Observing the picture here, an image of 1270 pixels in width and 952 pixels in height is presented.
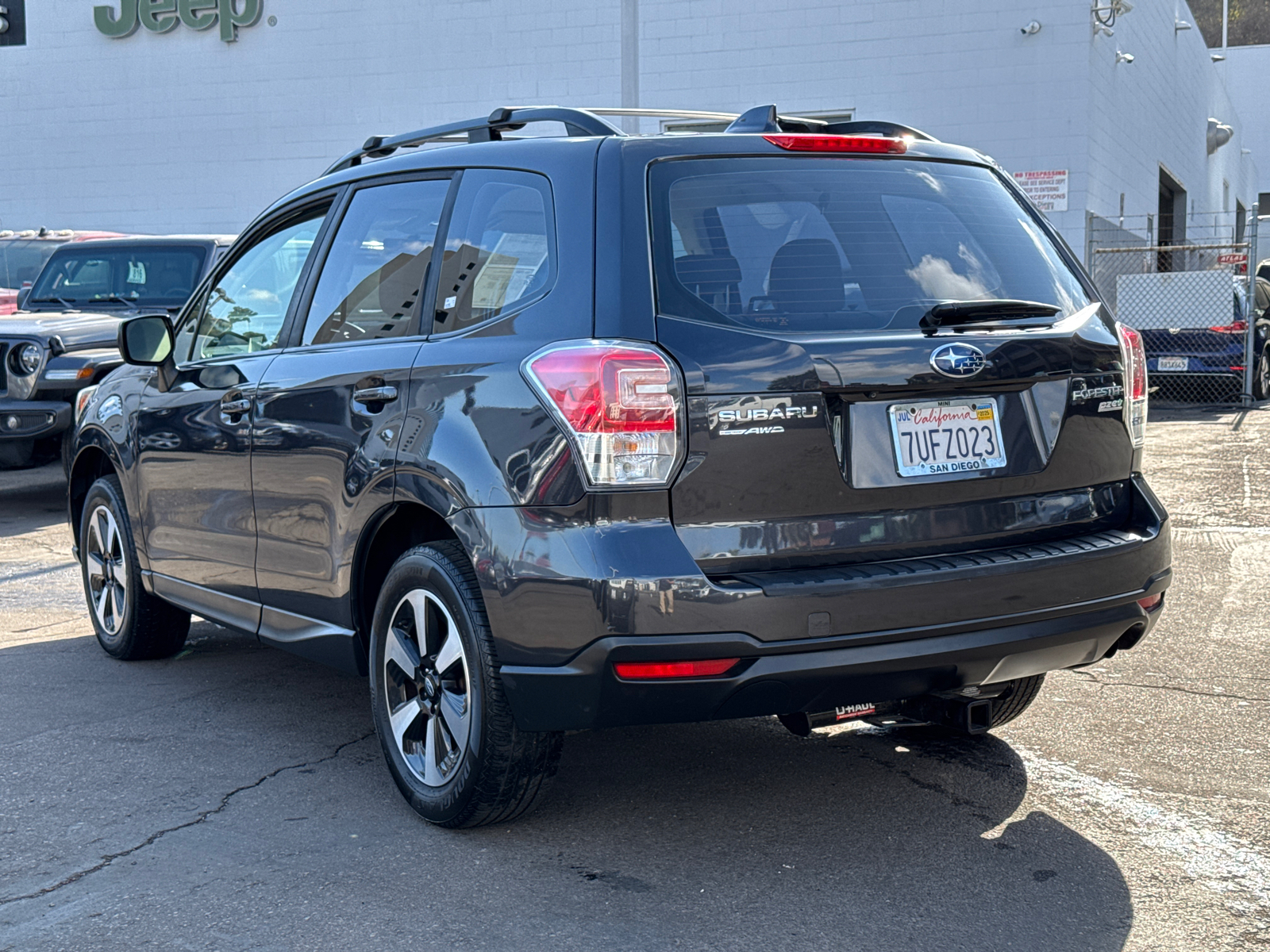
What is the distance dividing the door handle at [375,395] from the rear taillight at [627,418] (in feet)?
2.62

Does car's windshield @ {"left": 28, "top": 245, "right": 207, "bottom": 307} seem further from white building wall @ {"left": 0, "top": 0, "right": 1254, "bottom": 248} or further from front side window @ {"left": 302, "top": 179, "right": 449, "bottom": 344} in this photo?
white building wall @ {"left": 0, "top": 0, "right": 1254, "bottom": 248}

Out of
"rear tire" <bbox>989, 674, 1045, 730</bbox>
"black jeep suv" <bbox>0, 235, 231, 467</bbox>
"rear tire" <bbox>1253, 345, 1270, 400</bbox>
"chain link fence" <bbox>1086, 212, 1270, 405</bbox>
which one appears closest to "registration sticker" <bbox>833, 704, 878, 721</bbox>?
"rear tire" <bbox>989, 674, 1045, 730</bbox>

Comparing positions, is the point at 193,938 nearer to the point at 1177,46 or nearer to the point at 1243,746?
the point at 1243,746

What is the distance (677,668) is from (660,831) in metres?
0.76

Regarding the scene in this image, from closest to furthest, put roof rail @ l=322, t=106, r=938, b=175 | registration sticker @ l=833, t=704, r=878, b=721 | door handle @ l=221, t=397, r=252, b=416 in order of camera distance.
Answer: registration sticker @ l=833, t=704, r=878, b=721 < roof rail @ l=322, t=106, r=938, b=175 < door handle @ l=221, t=397, r=252, b=416

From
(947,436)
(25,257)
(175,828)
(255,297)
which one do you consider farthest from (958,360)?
(25,257)

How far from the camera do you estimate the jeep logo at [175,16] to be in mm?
23031

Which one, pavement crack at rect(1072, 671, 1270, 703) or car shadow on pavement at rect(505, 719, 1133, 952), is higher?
car shadow on pavement at rect(505, 719, 1133, 952)

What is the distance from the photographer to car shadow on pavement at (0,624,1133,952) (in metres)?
3.18

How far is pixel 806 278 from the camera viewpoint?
3469 millimetres

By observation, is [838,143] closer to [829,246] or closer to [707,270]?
[829,246]

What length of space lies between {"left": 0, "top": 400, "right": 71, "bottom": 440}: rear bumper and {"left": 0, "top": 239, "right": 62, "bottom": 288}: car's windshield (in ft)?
13.3

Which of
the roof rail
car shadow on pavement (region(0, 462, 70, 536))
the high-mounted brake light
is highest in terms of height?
the roof rail

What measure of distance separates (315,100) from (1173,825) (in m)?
21.3
